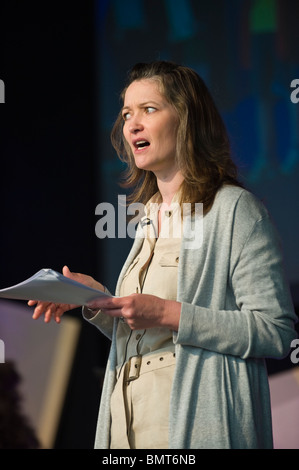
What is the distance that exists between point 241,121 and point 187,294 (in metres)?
1.96

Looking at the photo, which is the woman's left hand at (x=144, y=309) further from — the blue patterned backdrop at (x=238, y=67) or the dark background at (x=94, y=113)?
the dark background at (x=94, y=113)

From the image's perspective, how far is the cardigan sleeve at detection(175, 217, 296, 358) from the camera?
164cm

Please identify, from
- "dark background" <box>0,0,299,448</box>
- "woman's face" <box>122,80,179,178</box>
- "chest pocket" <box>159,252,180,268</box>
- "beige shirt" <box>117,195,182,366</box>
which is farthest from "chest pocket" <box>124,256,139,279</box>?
"dark background" <box>0,0,299,448</box>

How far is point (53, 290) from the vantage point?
5.40 ft

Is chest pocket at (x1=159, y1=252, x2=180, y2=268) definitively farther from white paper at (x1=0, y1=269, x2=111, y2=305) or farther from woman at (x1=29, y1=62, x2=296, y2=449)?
white paper at (x1=0, y1=269, x2=111, y2=305)

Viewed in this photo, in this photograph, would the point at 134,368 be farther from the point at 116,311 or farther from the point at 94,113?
the point at 94,113

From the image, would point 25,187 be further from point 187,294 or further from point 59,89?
point 187,294

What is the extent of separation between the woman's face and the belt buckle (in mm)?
516

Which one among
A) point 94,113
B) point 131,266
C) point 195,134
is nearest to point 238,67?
point 94,113

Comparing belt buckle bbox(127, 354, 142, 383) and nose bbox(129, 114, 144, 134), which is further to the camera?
nose bbox(129, 114, 144, 134)

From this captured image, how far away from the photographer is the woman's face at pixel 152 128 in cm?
193

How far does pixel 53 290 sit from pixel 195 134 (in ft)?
2.04

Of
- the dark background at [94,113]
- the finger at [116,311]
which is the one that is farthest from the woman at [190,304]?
the dark background at [94,113]

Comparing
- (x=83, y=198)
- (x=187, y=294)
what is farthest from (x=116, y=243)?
(x=187, y=294)
